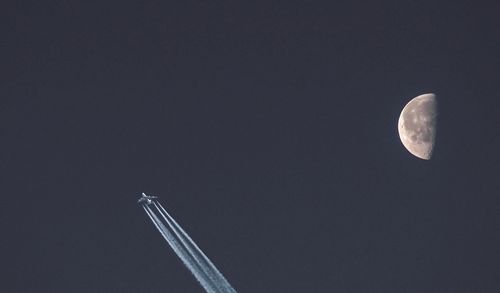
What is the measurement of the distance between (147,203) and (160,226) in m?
2.63

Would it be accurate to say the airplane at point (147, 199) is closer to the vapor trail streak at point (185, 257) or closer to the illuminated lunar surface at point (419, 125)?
the vapor trail streak at point (185, 257)

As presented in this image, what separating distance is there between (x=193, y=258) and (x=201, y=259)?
612mm

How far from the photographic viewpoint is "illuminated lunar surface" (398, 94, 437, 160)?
23.7m

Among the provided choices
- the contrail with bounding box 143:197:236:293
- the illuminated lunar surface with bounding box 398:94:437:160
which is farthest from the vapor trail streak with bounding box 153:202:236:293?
the illuminated lunar surface with bounding box 398:94:437:160

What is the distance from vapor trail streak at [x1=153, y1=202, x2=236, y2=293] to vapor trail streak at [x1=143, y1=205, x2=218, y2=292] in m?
0.31

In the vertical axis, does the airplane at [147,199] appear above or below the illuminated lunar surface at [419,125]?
above

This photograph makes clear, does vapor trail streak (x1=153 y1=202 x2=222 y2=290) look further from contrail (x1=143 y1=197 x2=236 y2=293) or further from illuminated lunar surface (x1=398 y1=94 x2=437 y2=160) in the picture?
illuminated lunar surface (x1=398 y1=94 x2=437 y2=160)

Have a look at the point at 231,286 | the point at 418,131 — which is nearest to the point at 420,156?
the point at 418,131

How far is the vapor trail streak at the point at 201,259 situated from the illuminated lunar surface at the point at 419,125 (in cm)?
1355

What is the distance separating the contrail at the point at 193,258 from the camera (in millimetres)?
26297

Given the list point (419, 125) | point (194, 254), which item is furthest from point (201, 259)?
point (419, 125)

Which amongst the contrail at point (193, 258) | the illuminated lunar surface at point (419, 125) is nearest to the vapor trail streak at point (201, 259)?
the contrail at point (193, 258)

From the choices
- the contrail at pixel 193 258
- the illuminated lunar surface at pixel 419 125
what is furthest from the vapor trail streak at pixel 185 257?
the illuminated lunar surface at pixel 419 125

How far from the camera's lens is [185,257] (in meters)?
27.2
